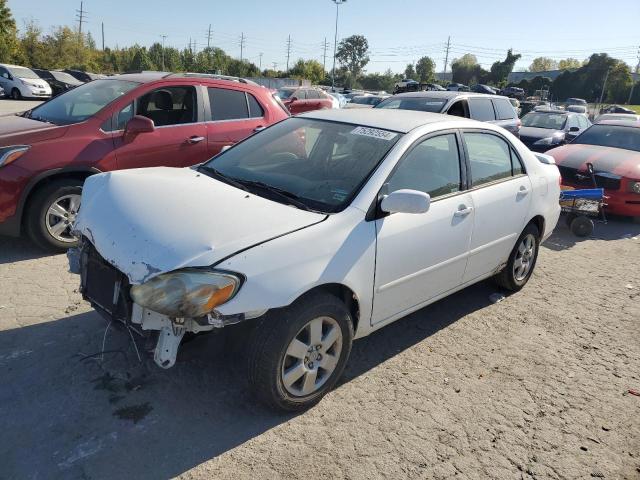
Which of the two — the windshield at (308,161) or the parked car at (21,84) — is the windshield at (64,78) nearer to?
the parked car at (21,84)

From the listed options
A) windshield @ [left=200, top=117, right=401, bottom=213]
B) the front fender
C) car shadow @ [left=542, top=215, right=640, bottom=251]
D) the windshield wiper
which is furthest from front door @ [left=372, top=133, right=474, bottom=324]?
car shadow @ [left=542, top=215, right=640, bottom=251]

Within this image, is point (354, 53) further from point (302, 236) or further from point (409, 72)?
point (302, 236)

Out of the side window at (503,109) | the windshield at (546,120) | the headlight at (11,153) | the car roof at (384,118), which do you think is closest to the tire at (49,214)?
the headlight at (11,153)

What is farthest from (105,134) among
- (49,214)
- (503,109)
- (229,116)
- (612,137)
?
(612,137)

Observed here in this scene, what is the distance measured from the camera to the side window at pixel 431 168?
3424mm

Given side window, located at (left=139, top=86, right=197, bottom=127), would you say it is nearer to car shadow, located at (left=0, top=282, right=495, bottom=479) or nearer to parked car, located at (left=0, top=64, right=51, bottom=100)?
car shadow, located at (left=0, top=282, right=495, bottom=479)

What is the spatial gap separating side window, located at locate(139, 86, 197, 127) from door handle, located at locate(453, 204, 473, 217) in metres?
3.66

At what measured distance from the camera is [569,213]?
7520 millimetres

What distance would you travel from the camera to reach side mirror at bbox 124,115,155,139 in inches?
207

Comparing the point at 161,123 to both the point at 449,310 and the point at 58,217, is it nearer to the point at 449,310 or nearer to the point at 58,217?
the point at 58,217

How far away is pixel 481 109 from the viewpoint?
1024 centimetres

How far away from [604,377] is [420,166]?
6.73ft

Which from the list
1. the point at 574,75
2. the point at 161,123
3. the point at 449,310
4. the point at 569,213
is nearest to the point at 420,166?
the point at 449,310

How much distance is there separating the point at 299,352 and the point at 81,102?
450 centimetres
